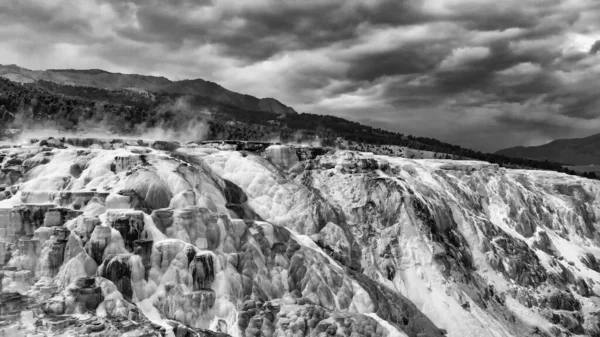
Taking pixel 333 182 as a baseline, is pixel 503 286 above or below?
below

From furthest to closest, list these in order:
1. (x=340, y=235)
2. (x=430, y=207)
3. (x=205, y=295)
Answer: (x=430, y=207) → (x=340, y=235) → (x=205, y=295)

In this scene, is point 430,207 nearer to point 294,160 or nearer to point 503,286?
point 503,286

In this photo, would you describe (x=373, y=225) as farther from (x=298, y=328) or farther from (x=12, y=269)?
(x=12, y=269)

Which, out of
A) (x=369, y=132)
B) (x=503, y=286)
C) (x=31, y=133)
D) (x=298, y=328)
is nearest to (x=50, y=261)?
(x=298, y=328)

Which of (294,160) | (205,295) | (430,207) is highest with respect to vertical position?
(294,160)

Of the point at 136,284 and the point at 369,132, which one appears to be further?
the point at 369,132

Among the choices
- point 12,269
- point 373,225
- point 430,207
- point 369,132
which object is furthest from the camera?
point 369,132
